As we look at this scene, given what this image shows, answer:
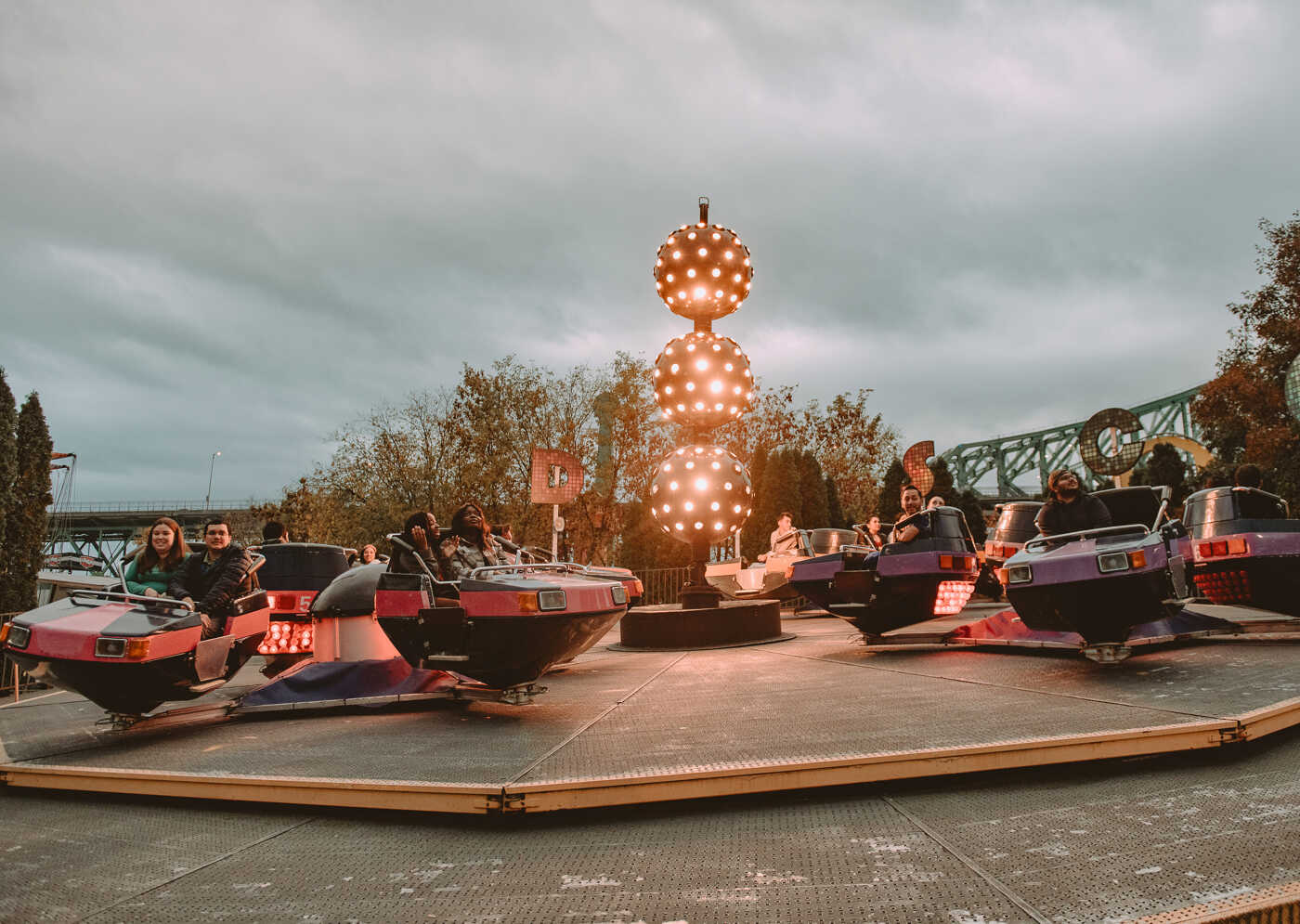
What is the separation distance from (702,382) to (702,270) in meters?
1.50

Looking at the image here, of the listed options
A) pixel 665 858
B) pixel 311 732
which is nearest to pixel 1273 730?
pixel 665 858

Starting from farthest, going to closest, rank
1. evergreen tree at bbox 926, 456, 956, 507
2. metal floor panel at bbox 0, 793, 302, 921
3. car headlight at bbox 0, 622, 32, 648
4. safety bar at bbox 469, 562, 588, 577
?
1. evergreen tree at bbox 926, 456, 956, 507
2. safety bar at bbox 469, 562, 588, 577
3. car headlight at bbox 0, 622, 32, 648
4. metal floor panel at bbox 0, 793, 302, 921

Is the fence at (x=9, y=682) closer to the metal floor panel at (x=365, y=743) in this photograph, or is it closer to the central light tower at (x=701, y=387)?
the metal floor panel at (x=365, y=743)

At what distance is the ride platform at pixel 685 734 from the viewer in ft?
10.5

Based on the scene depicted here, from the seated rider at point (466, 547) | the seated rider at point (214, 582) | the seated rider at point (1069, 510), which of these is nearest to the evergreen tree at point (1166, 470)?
the seated rider at point (1069, 510)

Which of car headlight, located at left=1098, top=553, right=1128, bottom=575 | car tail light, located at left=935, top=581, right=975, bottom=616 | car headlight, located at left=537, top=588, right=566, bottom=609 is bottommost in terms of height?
car tail light, located at left=935, top=581, right=975, bottom=616

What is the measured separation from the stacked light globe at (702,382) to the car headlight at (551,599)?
16.3ft

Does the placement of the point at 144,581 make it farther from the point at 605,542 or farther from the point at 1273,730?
the point at 605,542

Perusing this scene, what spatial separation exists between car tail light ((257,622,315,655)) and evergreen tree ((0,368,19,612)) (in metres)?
14.3

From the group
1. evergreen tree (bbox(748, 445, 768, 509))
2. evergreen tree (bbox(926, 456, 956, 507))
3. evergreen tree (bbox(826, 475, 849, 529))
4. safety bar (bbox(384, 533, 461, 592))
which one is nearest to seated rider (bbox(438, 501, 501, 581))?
safety bar (bbox(384, 533, 461, 592))

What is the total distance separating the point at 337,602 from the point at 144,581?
1341mm

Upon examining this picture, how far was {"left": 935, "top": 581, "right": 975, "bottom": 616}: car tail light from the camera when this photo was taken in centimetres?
759

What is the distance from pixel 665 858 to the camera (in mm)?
2717

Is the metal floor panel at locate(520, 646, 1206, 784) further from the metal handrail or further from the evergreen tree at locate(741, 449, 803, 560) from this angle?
the evergreen tree at locate(741, 449, 803, 560)
